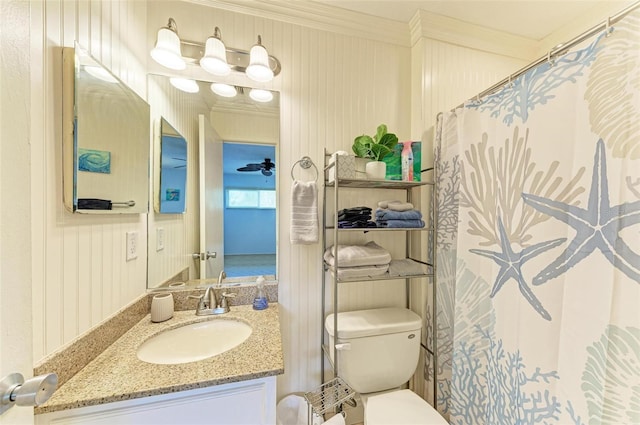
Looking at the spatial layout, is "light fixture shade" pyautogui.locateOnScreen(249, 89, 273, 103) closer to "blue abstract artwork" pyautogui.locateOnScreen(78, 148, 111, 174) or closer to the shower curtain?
"blue abstract artwork" pyautogui.locateOnScreen(78, 148, 111, 174)

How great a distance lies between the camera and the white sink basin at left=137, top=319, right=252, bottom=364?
3.14 ft

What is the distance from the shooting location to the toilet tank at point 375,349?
1.19 meters

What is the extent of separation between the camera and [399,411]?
1.10 meters

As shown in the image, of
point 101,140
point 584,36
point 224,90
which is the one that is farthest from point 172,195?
point 584,36

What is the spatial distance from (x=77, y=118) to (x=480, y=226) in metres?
1.60

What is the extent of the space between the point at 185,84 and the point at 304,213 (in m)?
0.93

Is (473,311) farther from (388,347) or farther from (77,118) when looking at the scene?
(77,118)

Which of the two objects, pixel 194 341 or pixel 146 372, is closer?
pixel 146 372

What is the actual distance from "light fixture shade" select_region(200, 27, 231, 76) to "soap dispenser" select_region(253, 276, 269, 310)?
43.4 inches

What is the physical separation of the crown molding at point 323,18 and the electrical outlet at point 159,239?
119 cm

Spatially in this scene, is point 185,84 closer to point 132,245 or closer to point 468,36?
point 132,245

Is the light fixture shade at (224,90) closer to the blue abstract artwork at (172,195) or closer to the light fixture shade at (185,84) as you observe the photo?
the light fixture shade at (185,84)

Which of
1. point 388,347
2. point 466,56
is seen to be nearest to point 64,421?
point 388,347

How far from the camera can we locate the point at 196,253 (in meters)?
1.28
